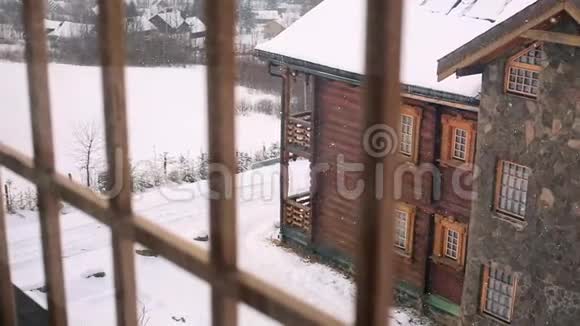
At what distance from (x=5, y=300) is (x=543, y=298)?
3302mm

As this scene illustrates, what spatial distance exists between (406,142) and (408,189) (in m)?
0.31

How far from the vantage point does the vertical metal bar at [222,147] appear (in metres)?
0.42

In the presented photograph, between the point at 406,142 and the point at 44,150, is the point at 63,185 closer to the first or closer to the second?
the point at 44,150

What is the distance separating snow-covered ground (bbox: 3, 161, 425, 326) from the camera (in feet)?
12.1

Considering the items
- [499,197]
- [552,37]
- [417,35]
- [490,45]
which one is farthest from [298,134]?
[552,37]

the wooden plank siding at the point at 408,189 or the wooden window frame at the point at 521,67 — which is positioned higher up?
the wooden window frame at the point at 521,67

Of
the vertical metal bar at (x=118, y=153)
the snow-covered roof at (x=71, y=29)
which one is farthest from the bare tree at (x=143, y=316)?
the vertical metal bar at (x=118, y=153)

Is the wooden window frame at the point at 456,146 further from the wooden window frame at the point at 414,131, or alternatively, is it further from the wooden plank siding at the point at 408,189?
the wooden window frame at the point at 414,131

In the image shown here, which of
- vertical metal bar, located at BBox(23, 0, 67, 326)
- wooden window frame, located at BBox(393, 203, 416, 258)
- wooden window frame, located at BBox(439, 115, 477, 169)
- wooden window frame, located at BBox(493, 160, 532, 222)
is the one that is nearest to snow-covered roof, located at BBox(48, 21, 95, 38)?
vertical metal bar, located at BBox(23, 0, 67, 326)

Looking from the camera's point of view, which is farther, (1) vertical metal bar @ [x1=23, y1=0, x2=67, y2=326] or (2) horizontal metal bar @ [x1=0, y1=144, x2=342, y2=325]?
(1) vertical metal bar @ [x1=23, y1=0, x2=67, y2=326]

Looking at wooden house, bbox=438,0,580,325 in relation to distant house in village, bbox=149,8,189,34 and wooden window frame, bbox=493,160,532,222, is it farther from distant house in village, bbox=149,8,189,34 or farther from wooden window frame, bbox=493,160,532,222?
distant house in village, bbox=149,8,189,34

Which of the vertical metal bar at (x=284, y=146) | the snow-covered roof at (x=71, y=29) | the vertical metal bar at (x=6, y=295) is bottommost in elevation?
the vertical metal bar at (x=284, y=146)

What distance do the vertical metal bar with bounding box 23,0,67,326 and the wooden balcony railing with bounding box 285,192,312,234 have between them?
4705 millimetres

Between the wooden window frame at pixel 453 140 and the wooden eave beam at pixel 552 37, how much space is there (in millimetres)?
828
